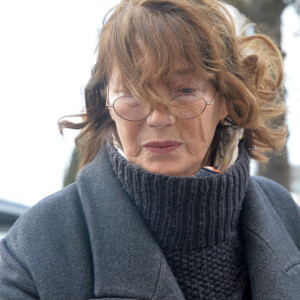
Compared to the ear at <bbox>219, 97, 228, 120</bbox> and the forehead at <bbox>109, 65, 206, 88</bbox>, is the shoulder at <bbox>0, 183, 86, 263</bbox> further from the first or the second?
the ear at <bbox>219, 97, 228, 120</bbox>

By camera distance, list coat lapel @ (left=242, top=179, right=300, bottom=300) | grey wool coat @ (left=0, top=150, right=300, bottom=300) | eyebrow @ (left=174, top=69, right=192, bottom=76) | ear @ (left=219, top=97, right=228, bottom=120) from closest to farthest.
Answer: grey wool coat @ (left=0, top=150, right=300, bottom=300), eyebrow @ (left=174, top=69, right=192, bottom=76), coat lapel @ (left=242, top=179, right=300, bottom=300), ear @ (left=219, top=97, right=228, bottom=120)

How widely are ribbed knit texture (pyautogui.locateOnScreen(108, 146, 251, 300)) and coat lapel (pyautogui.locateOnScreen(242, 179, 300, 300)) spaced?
3.6 inches

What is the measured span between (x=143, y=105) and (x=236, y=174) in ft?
1.59

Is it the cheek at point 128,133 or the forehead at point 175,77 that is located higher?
the forehead at point 175,77

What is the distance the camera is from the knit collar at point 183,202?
1817 mm

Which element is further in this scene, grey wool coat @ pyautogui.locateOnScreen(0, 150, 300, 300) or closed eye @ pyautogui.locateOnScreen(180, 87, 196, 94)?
closed eye @ pyautogui.locateOnScreen(180, 87, 196, 94)

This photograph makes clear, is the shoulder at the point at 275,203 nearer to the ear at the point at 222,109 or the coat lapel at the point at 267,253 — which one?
the coat lapel at the point at 267,253

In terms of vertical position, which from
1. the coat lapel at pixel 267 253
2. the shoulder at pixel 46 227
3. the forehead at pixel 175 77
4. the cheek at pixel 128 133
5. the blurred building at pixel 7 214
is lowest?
the blurred building at pixel 7 214

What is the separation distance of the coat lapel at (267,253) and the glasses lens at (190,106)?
52cm

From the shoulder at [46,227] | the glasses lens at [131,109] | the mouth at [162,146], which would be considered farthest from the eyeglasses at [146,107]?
the shoulder at [46,227]

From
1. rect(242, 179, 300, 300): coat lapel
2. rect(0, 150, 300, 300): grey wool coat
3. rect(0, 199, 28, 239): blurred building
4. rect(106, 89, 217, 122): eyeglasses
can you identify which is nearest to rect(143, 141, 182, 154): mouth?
rect(106, 89, 217, 122): eyeglasses

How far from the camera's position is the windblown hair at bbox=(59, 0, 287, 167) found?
180 cm

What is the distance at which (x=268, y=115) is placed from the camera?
234 cm

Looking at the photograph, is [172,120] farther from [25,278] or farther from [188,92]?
[25,278]
